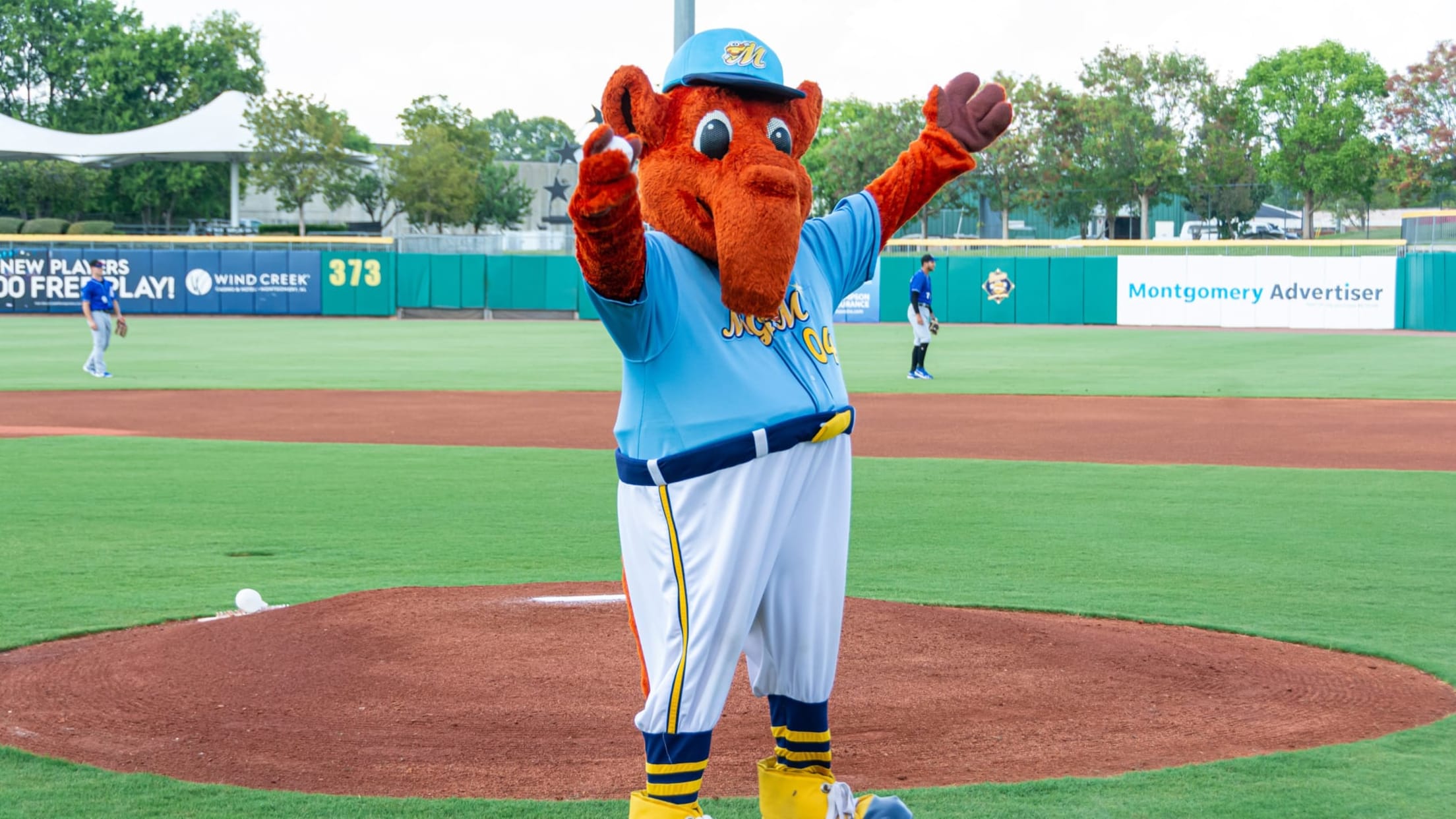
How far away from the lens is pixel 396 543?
336 inches

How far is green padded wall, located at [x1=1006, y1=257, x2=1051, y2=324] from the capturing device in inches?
1531

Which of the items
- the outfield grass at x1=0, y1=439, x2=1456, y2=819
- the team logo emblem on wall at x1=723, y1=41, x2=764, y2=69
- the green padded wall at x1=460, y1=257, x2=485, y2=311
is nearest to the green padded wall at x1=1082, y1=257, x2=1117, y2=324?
the green padded wall at x1=460, y1=257, x2=485, y2=311

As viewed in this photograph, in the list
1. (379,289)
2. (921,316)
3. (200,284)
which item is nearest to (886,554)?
(921,316)

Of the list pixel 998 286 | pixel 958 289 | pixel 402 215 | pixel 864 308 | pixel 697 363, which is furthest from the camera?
pixel 402 215

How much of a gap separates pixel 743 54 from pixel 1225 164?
59.4 meters

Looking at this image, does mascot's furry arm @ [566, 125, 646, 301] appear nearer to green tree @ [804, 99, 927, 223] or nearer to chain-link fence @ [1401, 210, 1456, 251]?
chain-link fence @ [1401, 210, 1456, 251]

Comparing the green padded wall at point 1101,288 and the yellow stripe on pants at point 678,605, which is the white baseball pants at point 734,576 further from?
the green padded wall at point 1101,288

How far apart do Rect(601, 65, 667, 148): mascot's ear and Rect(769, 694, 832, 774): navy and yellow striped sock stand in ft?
5.02

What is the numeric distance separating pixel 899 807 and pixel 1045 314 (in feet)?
120

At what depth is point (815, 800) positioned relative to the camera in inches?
142

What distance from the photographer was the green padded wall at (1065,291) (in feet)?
126

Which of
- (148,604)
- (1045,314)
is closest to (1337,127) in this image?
(1045,314)

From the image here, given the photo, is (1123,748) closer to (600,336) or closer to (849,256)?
(849,256)

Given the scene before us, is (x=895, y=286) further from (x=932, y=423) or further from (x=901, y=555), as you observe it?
(x=901, y=555)
